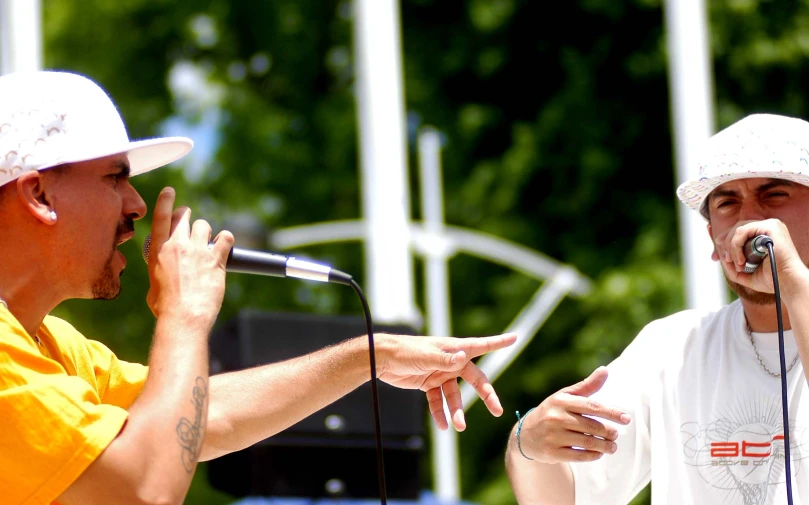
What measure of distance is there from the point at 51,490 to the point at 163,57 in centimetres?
1329

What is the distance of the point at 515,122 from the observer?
44.2ft

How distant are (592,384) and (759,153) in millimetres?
686

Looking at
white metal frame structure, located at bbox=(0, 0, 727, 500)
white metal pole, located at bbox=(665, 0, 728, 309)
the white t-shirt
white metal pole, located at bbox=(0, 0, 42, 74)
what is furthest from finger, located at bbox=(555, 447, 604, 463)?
white metal pole, located at bbox=(665, 0, 728, 309)

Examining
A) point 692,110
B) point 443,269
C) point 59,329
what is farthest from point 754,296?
point 443,269

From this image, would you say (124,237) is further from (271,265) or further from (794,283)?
(794,283)

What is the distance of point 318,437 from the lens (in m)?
4.77

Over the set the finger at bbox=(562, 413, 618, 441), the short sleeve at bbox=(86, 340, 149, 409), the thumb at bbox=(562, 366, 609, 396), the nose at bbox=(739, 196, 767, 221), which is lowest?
the finger at bbox=(562, 413, 618, 441)

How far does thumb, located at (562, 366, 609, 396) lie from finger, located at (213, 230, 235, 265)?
0.86 meters

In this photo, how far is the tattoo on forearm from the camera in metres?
2.28

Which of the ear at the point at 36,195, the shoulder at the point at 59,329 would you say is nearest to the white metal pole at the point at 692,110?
the shoulder at the point at 59,329

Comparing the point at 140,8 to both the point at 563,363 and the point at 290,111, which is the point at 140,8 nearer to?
the point at 290,111

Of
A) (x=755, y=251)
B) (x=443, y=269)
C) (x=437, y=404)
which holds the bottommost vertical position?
(x=437, y=404)

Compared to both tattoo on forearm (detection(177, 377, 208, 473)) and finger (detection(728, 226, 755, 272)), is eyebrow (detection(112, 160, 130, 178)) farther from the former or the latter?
finger (detection(728, 226, 755, 272))

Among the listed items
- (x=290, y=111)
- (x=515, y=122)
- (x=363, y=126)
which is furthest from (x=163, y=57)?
(x=363, y=126)
